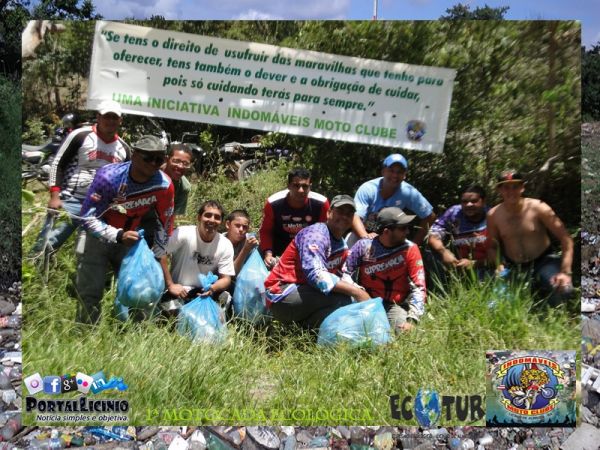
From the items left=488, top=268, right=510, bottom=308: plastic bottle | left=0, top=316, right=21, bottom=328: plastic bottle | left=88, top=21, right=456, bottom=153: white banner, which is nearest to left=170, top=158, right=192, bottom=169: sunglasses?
left=88, top=21, right=456, bottom=153: white banner

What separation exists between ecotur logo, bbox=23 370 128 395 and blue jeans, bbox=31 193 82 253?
729mm

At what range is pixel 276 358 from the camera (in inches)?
153

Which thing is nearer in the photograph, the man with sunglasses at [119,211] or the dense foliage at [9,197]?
the man with sunglasses at [119,211]

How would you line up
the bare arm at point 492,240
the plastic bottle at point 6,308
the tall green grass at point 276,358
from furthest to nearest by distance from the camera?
1. the plastic bottle at point 6,308
2. the bare arm at point 492,240
3. the tall green grass at point 276,358

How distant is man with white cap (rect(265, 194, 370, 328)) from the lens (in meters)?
3.83

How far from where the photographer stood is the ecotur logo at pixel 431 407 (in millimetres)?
3742

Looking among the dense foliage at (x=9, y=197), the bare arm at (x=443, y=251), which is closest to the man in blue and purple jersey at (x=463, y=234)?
the bare arm at (x=443, y=251)

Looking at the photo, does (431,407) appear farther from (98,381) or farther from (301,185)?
(98,381)

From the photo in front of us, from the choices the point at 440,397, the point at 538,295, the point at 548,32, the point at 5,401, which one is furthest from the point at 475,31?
the point at 5,401

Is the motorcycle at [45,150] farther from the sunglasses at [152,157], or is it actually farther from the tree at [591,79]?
the tree at [591,79]

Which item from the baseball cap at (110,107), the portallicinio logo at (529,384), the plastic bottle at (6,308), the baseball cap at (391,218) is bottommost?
the plastic bottle at (6,308)

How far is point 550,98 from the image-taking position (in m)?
3.82

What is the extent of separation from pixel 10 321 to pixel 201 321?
98.6 inches

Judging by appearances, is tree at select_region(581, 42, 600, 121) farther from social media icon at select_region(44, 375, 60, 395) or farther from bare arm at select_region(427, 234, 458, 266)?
social media icon at select_region(44, 375, 60, 395)
